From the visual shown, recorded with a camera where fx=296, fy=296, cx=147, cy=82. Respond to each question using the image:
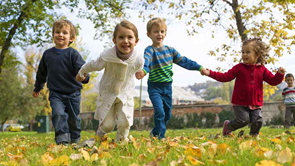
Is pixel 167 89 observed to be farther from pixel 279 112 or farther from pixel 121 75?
pixel 279 112

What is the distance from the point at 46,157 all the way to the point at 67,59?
2.44 meters

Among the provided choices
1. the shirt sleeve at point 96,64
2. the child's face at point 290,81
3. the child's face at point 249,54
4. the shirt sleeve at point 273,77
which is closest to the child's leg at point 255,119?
the shirt sleeve at point 273,77

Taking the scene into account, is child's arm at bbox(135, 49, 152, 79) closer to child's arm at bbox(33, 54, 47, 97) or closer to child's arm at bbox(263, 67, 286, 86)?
child's arm at bbox(33, 54, 47, 97)

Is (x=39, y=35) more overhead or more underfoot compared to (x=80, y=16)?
more underfoot

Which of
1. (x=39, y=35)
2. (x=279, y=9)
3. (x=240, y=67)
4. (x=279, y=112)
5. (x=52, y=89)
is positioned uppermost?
(x=279, y=9)

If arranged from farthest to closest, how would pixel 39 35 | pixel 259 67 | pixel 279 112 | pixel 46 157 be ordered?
pixel 279 112, pixel 39 35, pixel 259 67, pixel 46 157

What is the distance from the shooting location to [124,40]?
3.56 metres

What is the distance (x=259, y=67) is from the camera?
4703 mm

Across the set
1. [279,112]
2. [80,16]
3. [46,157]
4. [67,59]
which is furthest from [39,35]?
[279,112]

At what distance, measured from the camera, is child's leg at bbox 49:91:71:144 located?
13.7ft

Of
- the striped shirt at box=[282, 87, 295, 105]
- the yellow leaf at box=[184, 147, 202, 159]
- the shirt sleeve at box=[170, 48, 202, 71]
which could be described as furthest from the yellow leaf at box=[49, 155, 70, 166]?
the striped shirt at box=[282, 87, 295, 105]

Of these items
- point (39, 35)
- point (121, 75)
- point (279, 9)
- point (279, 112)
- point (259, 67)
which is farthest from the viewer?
point (279, 112)

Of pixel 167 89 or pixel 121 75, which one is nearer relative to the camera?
pixel 121 75

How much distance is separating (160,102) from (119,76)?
48.6 inches
